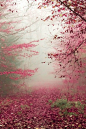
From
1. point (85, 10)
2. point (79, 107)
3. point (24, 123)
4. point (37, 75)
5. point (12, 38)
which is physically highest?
point (85, 10)

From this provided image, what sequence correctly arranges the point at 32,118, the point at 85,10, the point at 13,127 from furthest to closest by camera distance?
the point at 32,118 < the point at 13,127 < the point at 85,10

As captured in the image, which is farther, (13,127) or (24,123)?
(24,123)

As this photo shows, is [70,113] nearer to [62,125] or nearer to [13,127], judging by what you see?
[62,125]

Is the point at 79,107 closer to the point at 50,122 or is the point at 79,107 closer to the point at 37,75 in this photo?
the point at 50,122

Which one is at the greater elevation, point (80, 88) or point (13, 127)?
point (13, 127)

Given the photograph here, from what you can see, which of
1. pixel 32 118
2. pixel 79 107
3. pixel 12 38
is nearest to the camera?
pixel 32 118

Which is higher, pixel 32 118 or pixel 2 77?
pixel 32 118

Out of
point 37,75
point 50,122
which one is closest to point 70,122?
point 50,122

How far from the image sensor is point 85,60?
13.2 meters

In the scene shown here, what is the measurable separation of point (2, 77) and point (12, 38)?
486 cm

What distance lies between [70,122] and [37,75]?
24.7 meters

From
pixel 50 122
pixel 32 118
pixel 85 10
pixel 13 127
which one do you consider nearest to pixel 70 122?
pixel 50 122

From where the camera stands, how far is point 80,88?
13.8 metres

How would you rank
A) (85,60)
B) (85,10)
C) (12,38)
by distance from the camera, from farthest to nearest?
(12,38) < (85,60) < (85,10)
